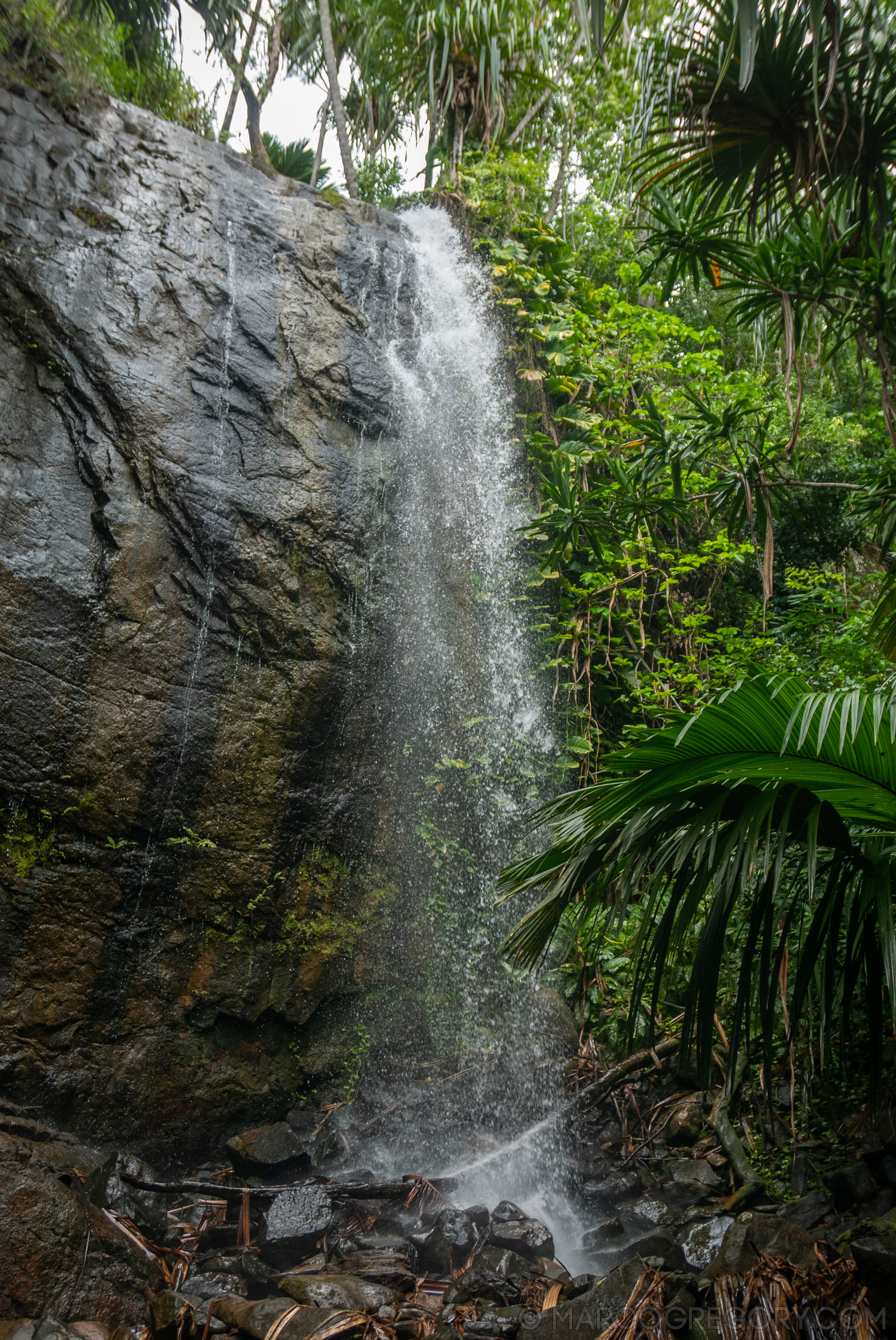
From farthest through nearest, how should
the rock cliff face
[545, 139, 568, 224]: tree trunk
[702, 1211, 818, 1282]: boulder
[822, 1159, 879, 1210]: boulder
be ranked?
[545, 139, 568, 224]: tree trunk < the rock cliff face < [822, 1159, 879, 1210]: boulder < [702, 1211, 818, 1282]: boulder

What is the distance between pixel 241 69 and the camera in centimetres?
1035

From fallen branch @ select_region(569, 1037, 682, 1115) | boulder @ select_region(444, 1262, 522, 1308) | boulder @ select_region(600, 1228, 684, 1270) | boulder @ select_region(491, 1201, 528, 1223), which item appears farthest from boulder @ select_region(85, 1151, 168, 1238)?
fallen branch @ select_region(569, 1037, 682, 1115)

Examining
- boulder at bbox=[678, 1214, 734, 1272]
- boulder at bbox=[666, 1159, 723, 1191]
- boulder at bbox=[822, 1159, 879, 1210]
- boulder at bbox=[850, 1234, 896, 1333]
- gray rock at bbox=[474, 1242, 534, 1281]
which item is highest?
boulder at bbox=[850, 1234, 896, 1333]

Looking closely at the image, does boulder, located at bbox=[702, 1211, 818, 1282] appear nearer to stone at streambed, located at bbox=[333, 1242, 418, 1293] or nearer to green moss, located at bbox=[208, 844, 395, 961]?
stone at streambed, located at bbox=[333, 1242, 418, 1293]

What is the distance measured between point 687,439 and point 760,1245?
445cm

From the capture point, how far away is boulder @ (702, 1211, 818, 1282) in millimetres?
2643

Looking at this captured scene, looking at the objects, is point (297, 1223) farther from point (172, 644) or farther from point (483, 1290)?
point (172, 644)

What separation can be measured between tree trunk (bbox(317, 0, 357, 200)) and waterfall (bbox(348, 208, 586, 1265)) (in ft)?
5.77

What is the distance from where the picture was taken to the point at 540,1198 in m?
4.65

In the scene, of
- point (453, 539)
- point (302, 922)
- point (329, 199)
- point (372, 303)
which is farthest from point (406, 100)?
point (302, 922)

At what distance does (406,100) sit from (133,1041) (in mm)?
10478

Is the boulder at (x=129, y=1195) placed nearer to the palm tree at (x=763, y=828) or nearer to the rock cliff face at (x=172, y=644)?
the rock cliff face at (x=172, y=644)

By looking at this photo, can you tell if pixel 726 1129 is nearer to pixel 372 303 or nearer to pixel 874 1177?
pixel 874 1177

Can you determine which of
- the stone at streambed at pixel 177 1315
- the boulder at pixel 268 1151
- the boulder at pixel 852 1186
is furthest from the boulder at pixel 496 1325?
the boulder at pixel 268 1151
